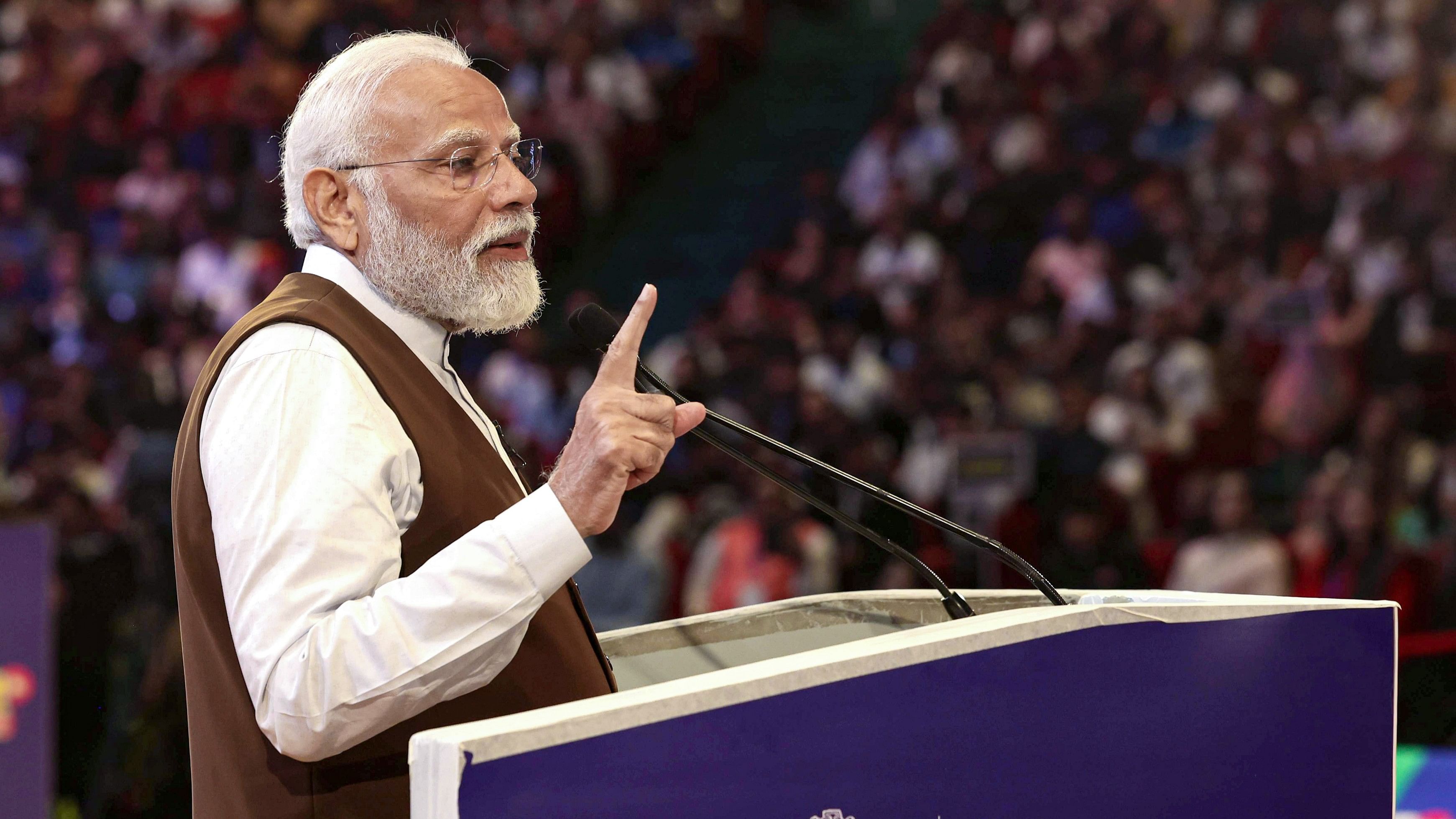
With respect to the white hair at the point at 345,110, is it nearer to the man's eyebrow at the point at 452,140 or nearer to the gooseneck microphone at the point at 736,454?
the man's eyebrow at the point at 452,140

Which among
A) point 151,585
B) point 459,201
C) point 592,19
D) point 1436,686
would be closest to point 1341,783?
point 459,201

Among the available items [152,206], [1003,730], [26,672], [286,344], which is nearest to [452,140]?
[286,344]

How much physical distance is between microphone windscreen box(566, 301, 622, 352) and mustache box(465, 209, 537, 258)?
9cm

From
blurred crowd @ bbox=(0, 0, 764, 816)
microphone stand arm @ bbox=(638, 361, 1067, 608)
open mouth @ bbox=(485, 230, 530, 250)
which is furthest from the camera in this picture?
blurred crowd @ bbox=(0, 0, 764, 816)

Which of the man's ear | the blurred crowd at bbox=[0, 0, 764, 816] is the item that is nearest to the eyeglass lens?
the man's ear

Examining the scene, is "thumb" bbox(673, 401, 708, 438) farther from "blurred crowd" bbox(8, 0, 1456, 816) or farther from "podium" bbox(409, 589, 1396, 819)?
"blurred crowd" bbox(8, 0, 1456, 816)

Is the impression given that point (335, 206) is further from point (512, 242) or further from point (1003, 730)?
point (1003, 730)

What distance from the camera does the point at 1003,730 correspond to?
1.15 m

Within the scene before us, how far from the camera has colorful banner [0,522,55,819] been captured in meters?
3.47

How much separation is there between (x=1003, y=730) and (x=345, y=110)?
2.89ft

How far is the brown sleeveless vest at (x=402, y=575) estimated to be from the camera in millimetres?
1273

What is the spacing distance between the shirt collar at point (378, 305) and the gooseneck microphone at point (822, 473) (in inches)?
5.8

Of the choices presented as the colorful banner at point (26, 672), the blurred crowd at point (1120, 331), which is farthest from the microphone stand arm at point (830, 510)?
the blurred crowd at point (1120, 331)

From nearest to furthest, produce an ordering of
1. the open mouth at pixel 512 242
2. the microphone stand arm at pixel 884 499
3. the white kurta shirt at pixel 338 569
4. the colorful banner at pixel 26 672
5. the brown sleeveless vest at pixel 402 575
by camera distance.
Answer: the white kurta shirt at pixel 338 569, the brown sleeveless vest at pixel 402 575, the microphone stand arm at pixel 884 499, the open mouth at pixel 512 242, the colorful banner at pixel 26 672
